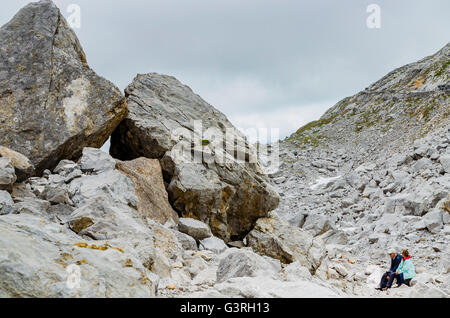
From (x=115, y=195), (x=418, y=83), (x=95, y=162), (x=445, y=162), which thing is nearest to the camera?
(x=115, y=195)

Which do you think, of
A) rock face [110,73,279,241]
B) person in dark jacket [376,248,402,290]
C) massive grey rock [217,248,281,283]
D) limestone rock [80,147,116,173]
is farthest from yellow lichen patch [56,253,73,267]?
person in dark jacket [376,248,402,290]

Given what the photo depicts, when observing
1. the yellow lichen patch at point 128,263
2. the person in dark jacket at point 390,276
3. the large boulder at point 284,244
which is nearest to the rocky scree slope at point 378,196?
the person in dark jacket at point 390,276

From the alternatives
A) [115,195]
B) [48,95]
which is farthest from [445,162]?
[48,95]

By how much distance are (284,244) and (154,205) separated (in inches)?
303

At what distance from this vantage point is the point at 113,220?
1082cm

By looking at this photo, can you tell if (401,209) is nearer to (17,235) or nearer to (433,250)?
(433,250)

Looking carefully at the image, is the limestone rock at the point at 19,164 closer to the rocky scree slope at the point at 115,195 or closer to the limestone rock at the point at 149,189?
the rocky scree slope at the point at 115,195

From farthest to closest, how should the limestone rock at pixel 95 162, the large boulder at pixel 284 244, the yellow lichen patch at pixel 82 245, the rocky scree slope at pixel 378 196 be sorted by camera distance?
the rocky scree slope at pixel 378 196, the large boulder at pixel 284 244, the limestone rock at pixel 95 162, the yellow lichen patch at pixel 82 245

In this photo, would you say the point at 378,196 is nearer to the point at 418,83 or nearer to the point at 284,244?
the point at 284,244

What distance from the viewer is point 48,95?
1603 cm

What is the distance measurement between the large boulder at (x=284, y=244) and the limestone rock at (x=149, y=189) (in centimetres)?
513

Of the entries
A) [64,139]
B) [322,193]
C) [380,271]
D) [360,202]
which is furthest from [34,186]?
[322,193]

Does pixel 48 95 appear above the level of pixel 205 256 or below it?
above

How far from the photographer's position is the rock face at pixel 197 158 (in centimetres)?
1823
